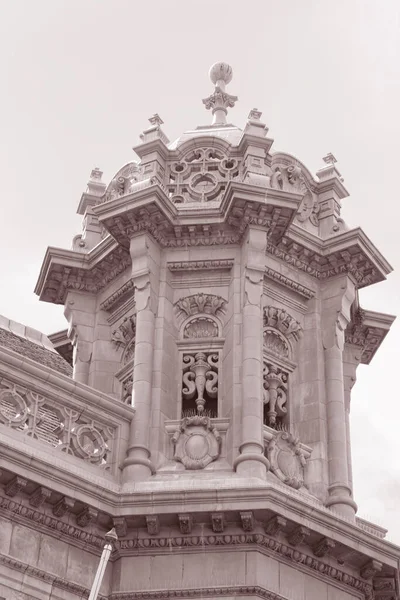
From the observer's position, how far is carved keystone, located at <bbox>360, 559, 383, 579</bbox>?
84.0ft

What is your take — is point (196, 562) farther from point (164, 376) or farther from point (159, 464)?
point (164, 376)

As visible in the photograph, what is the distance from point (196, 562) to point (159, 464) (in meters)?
2.42

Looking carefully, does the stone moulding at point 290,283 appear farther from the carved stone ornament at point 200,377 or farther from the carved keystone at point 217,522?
the carved keystone at point 217,522

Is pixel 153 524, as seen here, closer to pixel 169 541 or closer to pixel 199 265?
pixel 169 541

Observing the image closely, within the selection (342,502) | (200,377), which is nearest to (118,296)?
(200,377)

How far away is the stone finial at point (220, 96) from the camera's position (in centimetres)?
3419

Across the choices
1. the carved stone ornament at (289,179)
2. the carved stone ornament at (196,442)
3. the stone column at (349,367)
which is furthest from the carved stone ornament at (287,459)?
the carved stone ornament at (289,179)

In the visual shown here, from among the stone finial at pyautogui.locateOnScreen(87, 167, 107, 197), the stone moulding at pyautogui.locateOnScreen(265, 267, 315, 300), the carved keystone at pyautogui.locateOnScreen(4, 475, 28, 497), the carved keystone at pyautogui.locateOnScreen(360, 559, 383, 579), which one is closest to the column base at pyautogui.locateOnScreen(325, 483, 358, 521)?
the carved keystone at pyautogui.locateOnScreen(360, 559, 383, 579)

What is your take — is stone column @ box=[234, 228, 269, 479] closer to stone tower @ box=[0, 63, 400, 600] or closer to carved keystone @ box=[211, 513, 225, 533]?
stone tower @ box=[0, 63, 400, 600]

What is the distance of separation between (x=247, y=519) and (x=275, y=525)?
535 millimetres

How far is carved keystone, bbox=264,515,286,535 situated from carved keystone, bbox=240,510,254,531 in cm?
30

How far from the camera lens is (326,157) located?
3225cm

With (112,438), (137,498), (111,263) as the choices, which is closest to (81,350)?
(111,263)

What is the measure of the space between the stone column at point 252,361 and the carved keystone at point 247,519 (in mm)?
1120
